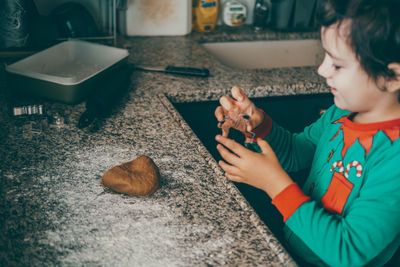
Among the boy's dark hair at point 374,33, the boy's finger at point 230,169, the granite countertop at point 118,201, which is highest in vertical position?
the boy's dark hair at point 374,33

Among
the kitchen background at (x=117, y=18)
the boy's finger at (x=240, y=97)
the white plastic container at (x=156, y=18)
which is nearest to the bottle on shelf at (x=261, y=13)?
the kitchen background at (x=117, y=18)

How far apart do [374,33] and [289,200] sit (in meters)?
0.33

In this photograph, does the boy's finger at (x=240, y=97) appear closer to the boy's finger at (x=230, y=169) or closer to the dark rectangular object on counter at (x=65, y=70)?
the boy's finger at (x=230, y=169)

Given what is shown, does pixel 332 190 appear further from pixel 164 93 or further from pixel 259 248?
pixel 164 93

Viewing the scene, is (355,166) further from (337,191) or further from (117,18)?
(117,18)

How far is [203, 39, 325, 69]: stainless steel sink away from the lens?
5.39ft

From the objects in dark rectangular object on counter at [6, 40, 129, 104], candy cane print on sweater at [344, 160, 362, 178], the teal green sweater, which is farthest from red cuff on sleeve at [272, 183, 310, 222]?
dark rectangular object on counter at [6, 40, 129, 104]

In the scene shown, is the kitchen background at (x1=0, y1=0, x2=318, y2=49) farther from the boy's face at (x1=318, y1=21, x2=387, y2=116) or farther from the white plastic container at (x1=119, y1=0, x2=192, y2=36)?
the boy's face at (x1=318, y1=21, x2=387, y2=116)

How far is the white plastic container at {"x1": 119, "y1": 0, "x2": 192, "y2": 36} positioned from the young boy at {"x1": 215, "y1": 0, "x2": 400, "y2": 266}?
92 cm

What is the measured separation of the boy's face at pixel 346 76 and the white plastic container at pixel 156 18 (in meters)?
0.94

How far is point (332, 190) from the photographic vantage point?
2.49 ft

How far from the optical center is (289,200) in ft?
2.27

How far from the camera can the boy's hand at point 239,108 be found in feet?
2.87

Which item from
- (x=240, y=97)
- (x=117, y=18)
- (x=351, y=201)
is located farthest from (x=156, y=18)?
(x=351, y=201)
